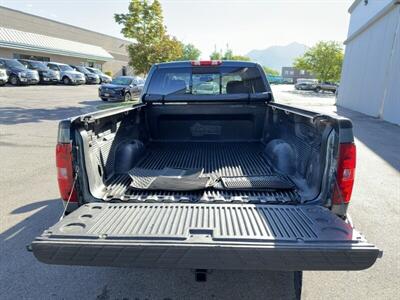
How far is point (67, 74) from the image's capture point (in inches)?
1157

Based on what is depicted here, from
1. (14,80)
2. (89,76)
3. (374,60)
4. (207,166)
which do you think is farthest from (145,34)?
(207,166)

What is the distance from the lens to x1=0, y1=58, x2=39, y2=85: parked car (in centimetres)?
2284

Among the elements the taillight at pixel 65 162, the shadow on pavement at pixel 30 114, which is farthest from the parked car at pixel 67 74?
the taillight at pixel 65 162

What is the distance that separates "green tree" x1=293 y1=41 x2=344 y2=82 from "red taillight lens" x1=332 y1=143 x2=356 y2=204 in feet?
168

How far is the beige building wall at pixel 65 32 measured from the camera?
110ft

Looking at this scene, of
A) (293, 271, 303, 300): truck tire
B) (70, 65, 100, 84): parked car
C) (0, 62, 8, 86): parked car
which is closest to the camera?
(293, 271, 303, 300): truck tire

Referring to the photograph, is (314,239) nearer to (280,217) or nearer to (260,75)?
(280,217)

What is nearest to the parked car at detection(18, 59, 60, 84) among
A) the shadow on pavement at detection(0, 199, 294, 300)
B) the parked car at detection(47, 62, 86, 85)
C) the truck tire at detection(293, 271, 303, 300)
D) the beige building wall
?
the parked car at detection(47, 62, 86, 85)

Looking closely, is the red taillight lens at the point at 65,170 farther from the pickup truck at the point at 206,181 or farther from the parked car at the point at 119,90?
the parked car at the point at 119,90

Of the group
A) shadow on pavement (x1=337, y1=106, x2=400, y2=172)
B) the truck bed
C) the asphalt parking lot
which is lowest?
shadow on pavement (x1=337, y1=106, x2=400, y2=172)

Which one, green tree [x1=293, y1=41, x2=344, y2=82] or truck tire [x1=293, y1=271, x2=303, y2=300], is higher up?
green tree [x1=293, y1=41, x2=344, y2=82]

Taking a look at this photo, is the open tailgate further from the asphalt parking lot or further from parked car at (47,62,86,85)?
parked car at (47,62,86,85)

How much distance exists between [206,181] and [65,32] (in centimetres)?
4670

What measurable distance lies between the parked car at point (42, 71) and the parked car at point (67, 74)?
1154 mm
